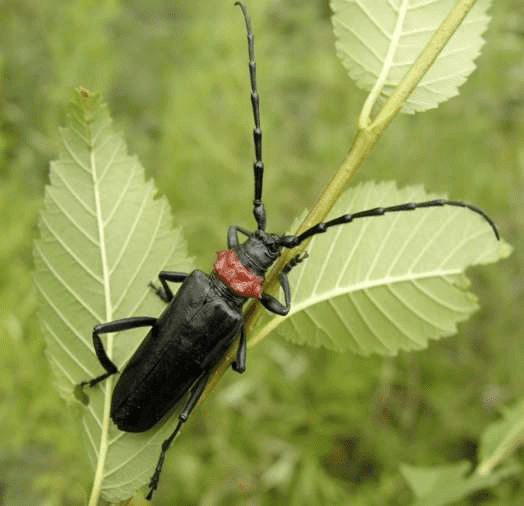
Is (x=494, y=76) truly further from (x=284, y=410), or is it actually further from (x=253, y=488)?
(x=253, y=488)

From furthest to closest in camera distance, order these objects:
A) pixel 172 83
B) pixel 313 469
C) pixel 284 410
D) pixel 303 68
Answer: pixel 303 68 < pixel 172 83 < pixel 284 410 < pixel 313 469

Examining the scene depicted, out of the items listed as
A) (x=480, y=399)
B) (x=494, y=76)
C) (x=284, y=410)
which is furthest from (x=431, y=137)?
(x=284, y=410)

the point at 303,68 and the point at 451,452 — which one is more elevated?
the point at 303,68

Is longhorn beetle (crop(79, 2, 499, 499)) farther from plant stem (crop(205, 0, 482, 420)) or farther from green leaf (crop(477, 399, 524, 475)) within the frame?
green leaf (crop(477, 399, 524, 475))

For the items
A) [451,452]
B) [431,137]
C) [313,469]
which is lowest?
[451,452]

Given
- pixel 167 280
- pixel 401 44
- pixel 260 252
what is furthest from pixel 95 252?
pixel 401 44

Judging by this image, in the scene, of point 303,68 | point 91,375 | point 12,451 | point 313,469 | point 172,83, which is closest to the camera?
point 91,375
